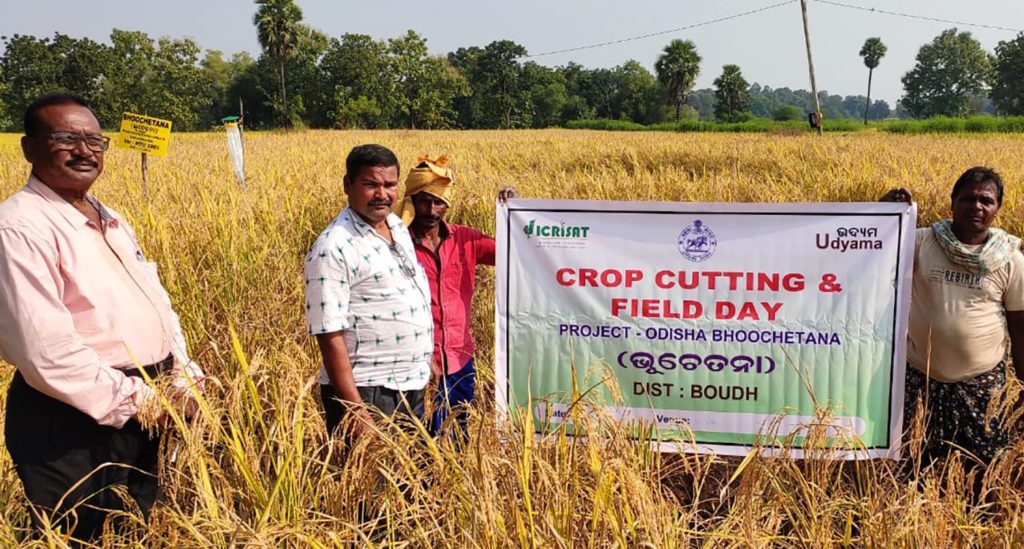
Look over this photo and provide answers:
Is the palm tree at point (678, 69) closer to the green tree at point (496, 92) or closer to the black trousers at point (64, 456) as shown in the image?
the green tree at point (496, 92)

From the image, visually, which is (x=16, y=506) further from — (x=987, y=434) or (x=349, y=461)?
(x=987, y=434)

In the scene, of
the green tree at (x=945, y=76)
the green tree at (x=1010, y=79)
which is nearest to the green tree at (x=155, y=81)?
the green tree at (x=1010, y=79)

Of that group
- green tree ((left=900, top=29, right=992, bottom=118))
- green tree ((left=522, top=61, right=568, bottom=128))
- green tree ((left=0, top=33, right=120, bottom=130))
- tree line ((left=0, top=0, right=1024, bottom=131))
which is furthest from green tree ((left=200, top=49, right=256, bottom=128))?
green tree ((left=900, top=29, right=992, bottom=118))

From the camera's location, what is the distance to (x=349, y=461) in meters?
1.69

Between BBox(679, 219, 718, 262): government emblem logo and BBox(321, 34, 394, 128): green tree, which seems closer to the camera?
BBox(679, 219, 718, 262): government emblem logo

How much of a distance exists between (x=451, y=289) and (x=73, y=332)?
129 cm

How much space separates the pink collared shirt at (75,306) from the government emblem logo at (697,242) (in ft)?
5.58

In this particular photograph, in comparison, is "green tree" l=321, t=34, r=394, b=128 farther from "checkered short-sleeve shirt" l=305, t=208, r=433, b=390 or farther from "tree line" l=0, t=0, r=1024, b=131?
"checkered short-sleeve shirt" l=305, t=208, r=433, b=390

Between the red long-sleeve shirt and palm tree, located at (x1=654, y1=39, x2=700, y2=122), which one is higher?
palm tree, located at (x1=654, y1=39, x2=700, y2=122)

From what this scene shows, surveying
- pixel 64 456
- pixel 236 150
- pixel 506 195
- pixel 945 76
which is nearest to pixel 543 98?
pixel 945 76

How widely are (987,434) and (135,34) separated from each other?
67783 mm

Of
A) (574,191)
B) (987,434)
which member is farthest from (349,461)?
(574,191)

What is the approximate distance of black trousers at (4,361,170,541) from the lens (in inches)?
61.6

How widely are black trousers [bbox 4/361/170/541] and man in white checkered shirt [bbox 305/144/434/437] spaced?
58 centimetres
